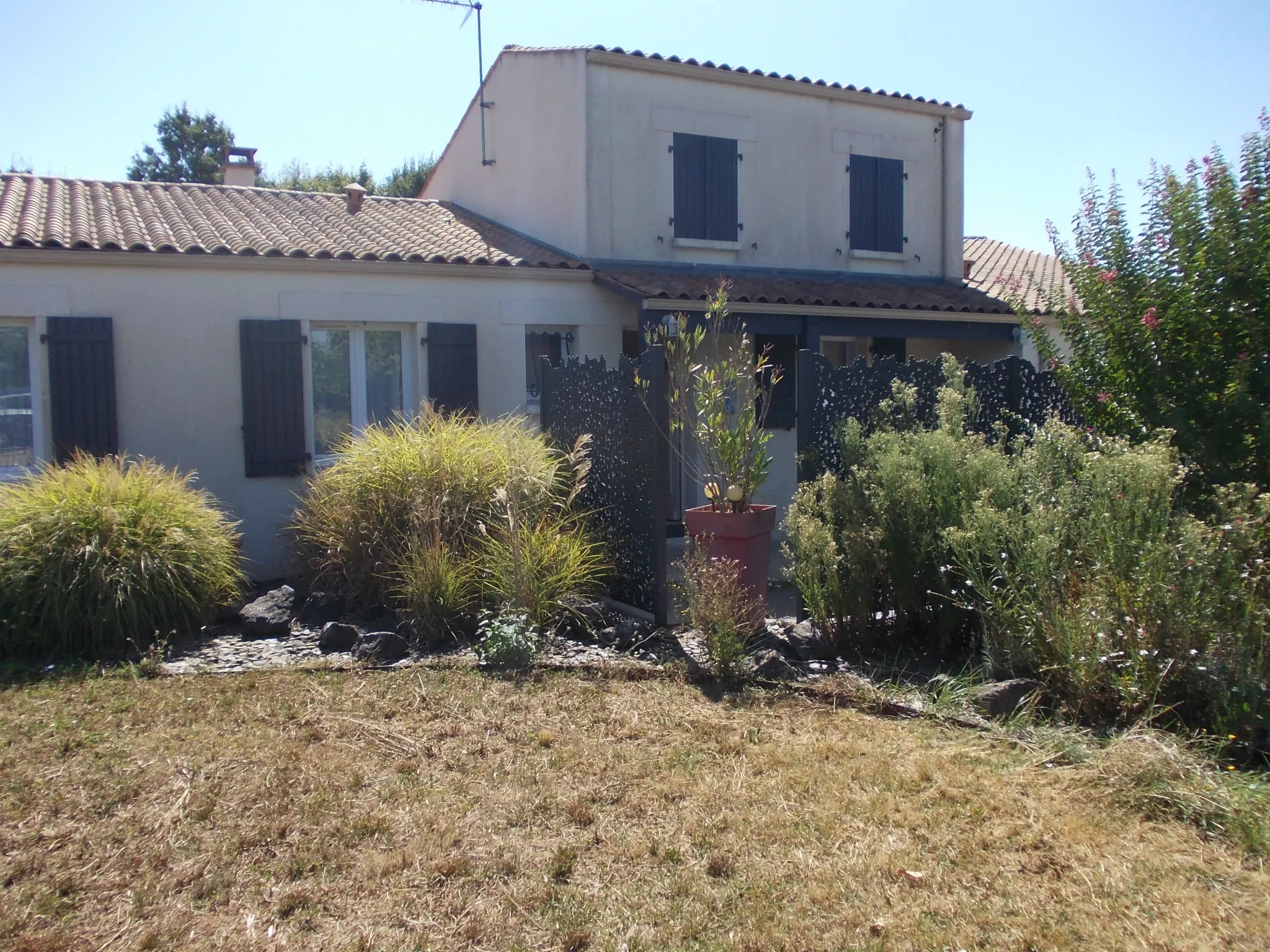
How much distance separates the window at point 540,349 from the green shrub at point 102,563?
4.29 meters

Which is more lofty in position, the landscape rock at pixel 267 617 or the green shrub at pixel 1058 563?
the green shrub at pixel 1058 563

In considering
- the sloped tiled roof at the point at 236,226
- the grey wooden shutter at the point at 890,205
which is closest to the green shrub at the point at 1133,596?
the sloped tiled roof at the point at 236,226

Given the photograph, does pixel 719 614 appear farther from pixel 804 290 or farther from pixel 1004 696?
pixel 804 290

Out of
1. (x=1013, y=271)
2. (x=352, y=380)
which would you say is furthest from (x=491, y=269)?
(x=1013, y=271)

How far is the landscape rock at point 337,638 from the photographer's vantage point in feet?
21.2

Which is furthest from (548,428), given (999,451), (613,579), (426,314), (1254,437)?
(1254,437)

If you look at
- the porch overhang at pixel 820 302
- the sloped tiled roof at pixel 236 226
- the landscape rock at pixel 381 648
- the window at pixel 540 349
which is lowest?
A: the landscape rock at pixel 381 648

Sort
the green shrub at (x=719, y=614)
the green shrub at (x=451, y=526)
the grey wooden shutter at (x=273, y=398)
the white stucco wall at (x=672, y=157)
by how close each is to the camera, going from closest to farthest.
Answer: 1. the green shrub at (x=719, y=614)
2. the green shrub at (x=451, y=526)
3. the grey wooden shutter at (x=273, y=398)
4. the white stucco wall at (x=672, y=157)

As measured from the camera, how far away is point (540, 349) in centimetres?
1092

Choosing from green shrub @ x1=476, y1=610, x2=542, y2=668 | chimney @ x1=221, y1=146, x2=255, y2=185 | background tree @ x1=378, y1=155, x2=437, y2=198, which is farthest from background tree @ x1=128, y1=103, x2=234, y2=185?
green shrub @ x1=476, y1=610, x2=542, y2=668

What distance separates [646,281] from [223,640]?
19.0 ft

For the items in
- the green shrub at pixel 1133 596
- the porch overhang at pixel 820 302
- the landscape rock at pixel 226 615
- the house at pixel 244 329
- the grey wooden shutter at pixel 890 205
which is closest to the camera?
the green shrub at pixel 1133 596

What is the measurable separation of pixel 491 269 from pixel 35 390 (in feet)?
13.9

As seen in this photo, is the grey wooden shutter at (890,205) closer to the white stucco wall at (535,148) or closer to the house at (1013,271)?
the house at (1013,271)
